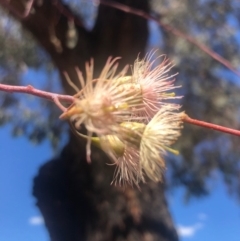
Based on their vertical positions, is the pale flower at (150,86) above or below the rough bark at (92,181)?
below

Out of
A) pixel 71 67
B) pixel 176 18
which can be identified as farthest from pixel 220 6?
pixel 71 67

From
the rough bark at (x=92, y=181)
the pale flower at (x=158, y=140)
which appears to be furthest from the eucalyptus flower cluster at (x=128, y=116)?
the rough bark at (x=92, y=181)

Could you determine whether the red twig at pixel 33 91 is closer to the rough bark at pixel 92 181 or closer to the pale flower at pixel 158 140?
the pale flower at pixel 158 140

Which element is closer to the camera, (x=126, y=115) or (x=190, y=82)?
(x=126, y=115)

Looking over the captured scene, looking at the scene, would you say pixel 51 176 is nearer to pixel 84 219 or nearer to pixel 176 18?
pixel 84 219

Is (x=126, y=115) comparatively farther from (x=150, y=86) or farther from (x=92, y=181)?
(x=92, y=181)

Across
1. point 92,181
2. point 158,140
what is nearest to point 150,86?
point 158,140

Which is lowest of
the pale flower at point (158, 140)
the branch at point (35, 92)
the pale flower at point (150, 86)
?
the pale flower at point (158, 140)

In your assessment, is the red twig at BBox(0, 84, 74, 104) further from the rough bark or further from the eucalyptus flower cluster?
the rough bark
